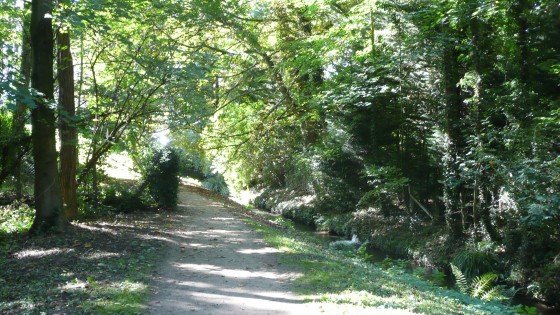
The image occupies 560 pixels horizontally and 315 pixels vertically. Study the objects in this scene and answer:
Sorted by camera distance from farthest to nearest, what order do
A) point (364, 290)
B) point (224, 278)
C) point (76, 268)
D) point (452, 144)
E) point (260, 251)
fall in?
1. point (452, 144)
2. point (260, 251)
3. point (224, 278)
4. point (76, 268)
5. point (364, 290)

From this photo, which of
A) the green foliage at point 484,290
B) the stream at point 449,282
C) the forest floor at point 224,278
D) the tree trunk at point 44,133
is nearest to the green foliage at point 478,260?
the stream at point 449,282

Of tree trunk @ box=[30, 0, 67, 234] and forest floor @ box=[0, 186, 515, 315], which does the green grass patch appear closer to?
forest floor @ box=[0, 186, 515, 315]

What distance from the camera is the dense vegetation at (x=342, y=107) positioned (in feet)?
35.4

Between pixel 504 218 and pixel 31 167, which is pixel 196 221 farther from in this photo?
pixel 504 218

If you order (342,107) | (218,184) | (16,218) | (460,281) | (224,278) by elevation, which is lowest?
(460,281)

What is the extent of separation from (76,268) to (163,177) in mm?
10227

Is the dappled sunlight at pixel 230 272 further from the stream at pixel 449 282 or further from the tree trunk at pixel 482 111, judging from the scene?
the tree trunk at pixel 482 111

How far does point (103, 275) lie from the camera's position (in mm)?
7461

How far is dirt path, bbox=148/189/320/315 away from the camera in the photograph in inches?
255

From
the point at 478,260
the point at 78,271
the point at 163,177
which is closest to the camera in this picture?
the point at 78,271

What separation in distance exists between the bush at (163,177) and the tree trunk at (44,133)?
722cm

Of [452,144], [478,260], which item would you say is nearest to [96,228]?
[478,260]

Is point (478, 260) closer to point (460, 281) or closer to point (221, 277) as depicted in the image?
point (460, 281)

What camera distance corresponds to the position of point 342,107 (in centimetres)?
1934
